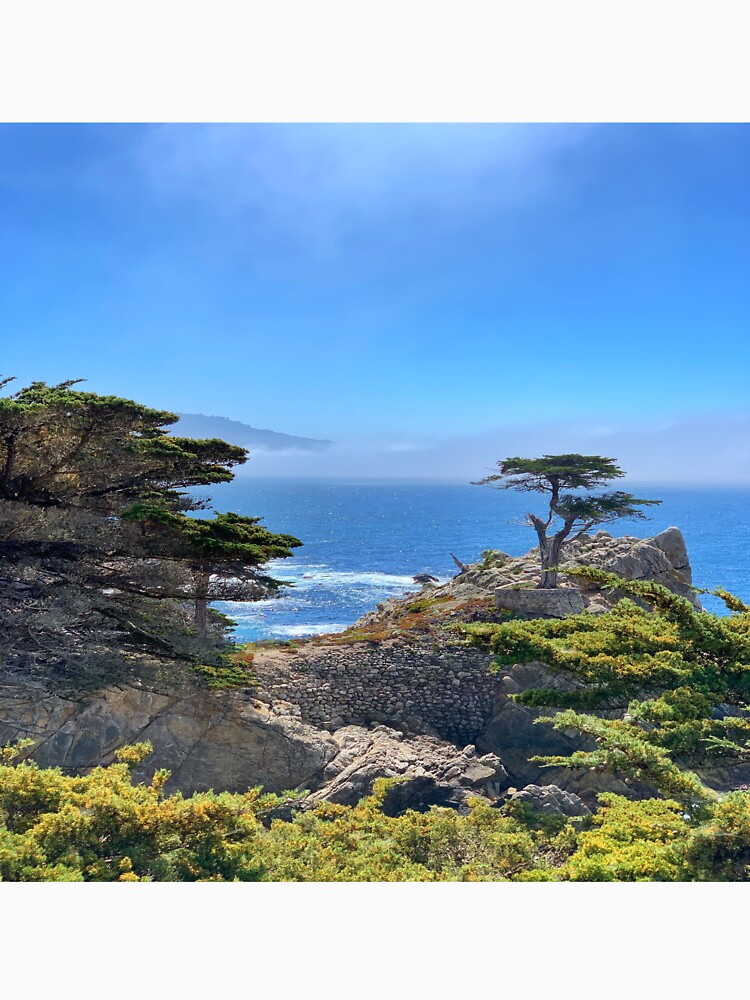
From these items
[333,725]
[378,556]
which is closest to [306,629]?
[333,725]

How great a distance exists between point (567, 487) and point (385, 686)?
27.0 ft

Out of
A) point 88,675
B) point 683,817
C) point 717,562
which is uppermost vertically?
point 717,562

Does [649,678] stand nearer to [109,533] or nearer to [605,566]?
[109,533]

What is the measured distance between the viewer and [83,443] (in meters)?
7.45

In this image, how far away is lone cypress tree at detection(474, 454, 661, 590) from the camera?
14883 mm

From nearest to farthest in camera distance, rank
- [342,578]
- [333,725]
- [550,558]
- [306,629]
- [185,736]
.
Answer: [185,736] → [333,725] → [550,558] → [306,629] → [342,578]

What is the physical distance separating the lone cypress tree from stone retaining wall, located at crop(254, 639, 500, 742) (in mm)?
4737

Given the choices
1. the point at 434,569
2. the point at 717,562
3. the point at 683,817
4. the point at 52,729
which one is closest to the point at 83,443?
the point at 52,729

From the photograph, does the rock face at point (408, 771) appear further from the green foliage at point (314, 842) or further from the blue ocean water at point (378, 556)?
the blue ocean water at point (378, 556)

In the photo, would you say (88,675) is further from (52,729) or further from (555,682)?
(555,682)

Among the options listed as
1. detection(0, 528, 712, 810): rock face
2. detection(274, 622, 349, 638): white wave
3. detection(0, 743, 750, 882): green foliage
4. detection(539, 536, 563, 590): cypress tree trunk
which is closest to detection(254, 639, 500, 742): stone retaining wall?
detection(0, 528, 712, 810): rock face

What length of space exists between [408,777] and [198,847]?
364 cm

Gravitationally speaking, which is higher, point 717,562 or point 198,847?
point 717,562

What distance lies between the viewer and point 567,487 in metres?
15.3
